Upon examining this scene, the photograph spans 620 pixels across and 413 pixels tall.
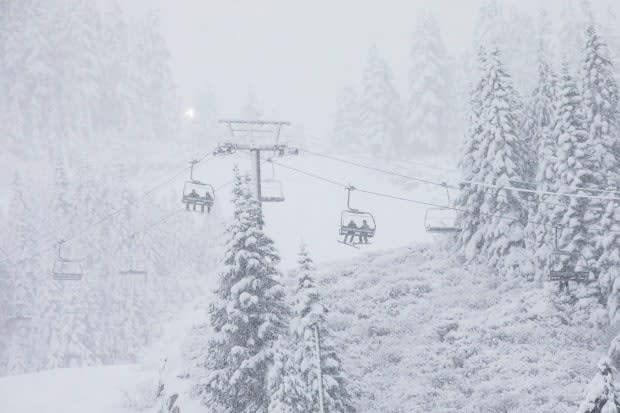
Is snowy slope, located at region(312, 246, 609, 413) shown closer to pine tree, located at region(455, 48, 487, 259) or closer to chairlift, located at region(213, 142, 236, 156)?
pine tree, located at region(455, 48, 487, 259)

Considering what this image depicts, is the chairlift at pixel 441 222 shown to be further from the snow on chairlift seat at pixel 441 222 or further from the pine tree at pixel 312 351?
the pine tree at pixel 312 351

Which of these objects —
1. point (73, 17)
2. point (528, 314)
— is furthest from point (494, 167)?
point (73, 17)

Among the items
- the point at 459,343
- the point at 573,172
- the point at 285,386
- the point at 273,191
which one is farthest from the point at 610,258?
the point at 285,386

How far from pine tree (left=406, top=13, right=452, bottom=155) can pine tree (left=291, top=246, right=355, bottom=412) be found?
59.9 m

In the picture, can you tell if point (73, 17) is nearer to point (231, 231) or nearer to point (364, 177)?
point (364, 177)

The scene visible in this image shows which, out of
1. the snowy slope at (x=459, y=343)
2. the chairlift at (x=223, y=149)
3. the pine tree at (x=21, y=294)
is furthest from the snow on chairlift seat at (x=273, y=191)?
the pine tree at (x=21, y=294)

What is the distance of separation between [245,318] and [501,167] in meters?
16.4

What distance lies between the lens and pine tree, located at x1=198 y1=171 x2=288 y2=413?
66.2 ft

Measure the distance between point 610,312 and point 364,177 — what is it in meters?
53.8

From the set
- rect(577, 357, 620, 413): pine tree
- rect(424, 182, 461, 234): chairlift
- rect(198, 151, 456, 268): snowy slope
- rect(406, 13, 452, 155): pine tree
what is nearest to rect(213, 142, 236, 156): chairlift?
rect(424, 182, 461, 234): chairlift

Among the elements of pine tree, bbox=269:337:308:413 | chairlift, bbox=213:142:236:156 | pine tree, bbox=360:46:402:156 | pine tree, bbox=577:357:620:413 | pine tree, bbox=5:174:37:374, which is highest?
pine tree, bbox=360:46:402:156

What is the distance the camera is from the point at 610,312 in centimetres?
2431

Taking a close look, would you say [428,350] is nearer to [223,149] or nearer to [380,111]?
[223,149]

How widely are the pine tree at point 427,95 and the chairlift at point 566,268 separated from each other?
51530 millimetres
